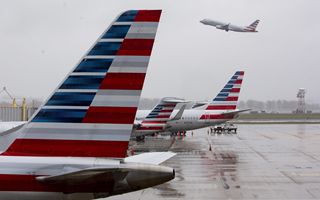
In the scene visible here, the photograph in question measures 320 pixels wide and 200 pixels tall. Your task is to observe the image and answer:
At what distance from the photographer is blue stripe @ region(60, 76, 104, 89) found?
7129mm

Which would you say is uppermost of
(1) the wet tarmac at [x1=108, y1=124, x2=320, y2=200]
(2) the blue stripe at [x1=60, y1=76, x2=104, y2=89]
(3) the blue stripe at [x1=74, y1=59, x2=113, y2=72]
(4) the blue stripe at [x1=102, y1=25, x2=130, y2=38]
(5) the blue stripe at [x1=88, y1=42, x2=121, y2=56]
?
(4) the blue stripe at [x1=102, y1=25, x2=130, y2=38]

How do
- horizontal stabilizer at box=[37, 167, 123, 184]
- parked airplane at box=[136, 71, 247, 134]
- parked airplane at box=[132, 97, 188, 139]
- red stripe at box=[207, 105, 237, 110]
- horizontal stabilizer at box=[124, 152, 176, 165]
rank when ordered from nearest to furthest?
horizontal stabilizer at box=[37, 167, 123, 184] → horizontal stabilizer at box=[124, 152, 176, 165] → parked airplane at box=[132, 97, 188, 139] → parked airplane at box=[136, 71, 247, 134] → red stripe at box=[207, 105, 237, 110]

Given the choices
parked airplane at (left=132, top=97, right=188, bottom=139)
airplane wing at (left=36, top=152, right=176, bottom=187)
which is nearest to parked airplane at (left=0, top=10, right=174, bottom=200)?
airplane wing at (left=36, top=152, right=176, bottom=187)

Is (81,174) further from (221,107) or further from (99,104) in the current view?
(221,107)

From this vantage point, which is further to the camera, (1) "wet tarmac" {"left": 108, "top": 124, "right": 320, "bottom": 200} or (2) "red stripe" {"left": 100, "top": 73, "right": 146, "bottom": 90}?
(1) "wet tarmac" {"left": 108, "top": 124, "right": 320, "bottom": 200}

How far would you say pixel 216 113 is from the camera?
46.4m

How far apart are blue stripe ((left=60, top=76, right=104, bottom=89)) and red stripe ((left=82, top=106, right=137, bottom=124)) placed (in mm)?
400

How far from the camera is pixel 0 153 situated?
7059 mm

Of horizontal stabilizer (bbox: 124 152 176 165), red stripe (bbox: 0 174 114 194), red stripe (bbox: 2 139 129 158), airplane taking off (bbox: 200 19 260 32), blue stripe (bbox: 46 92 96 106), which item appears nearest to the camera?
red stripe (bbox: 0 174 114 194)

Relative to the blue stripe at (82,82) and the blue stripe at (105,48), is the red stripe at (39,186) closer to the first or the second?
the blue stripe at (82,82)

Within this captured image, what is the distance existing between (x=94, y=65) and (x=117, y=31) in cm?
66

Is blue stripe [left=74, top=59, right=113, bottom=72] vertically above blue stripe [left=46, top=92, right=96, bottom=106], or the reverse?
blue stripe [left=74, top=59, right=113, bottom=72]

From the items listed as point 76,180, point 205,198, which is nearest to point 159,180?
point 76,180

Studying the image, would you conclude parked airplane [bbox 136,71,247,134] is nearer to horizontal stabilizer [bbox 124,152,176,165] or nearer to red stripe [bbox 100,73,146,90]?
horizontal stabilizer [bbox 124,152,176,165]
